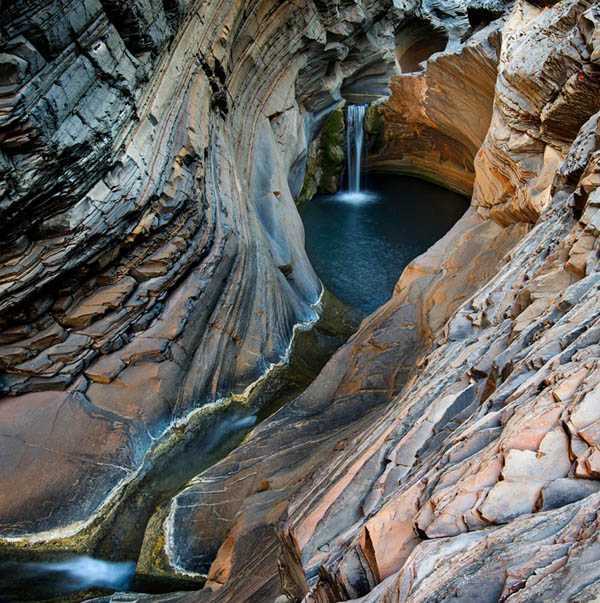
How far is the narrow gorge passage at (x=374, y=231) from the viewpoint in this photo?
14727mm

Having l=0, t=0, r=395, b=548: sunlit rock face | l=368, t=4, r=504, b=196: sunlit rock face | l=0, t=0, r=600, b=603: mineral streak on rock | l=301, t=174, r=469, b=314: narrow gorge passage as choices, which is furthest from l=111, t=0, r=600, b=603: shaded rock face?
l=301, t=174, r=469, b=314: narrow gorge passage

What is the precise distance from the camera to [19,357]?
846cm

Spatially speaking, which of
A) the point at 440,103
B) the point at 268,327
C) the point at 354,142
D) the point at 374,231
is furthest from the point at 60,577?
the point at 354,142

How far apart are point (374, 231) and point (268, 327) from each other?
782 centimetres

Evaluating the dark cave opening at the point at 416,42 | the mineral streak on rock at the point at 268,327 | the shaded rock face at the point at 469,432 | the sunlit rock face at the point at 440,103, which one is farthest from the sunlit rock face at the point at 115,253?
the dark cave opening at the point at 416,42

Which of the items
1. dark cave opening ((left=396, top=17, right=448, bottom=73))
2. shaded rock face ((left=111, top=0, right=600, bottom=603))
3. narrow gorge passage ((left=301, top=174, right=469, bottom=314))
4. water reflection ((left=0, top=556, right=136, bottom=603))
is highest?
dark cave opening ((left=396, top=17, right=448, bottom=73))

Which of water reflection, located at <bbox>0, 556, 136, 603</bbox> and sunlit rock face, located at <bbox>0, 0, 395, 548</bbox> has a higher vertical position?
sunlit rock face, located at <bbox>0, 0, 395, 548</bbox>

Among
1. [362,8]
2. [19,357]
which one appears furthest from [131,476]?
[362,8]

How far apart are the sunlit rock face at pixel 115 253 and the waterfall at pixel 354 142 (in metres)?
9.55

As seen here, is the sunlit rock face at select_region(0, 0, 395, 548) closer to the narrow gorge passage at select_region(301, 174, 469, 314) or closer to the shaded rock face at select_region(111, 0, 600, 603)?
the shaded rock face at select_region(111, 0, 600, 603)

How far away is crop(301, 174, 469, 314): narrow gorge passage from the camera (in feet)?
48.3

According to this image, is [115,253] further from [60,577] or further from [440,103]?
[440,103]

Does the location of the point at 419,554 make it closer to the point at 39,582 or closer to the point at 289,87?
the point at 39,582

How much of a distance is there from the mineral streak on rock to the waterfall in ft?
24.8
